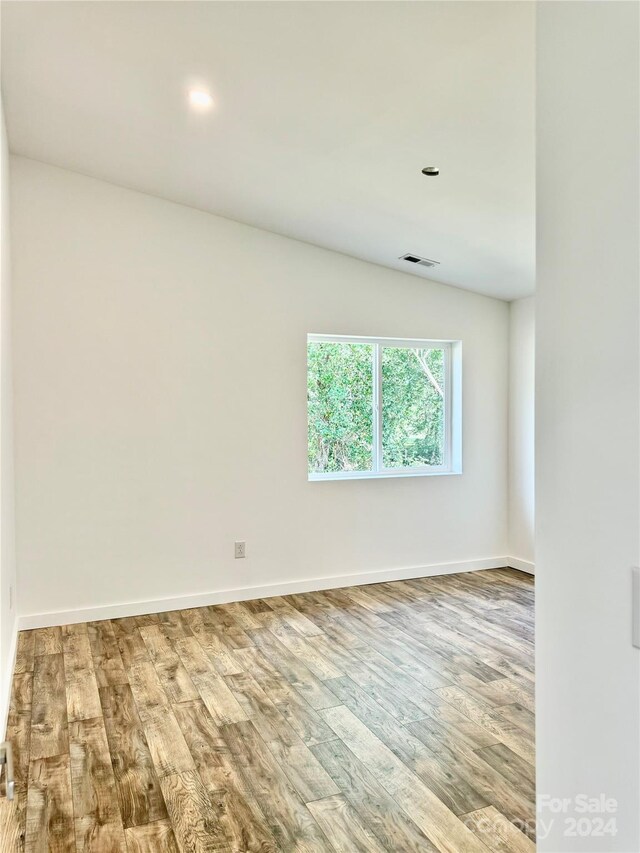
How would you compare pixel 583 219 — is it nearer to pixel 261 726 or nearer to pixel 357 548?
pixel 261 726

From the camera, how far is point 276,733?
2.49 meters

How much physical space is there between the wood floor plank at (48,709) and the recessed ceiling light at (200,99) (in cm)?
280

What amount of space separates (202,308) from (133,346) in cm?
55

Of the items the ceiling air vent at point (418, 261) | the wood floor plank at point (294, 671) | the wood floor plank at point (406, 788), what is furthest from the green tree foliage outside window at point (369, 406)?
the wood floor plank at point (406, 788)

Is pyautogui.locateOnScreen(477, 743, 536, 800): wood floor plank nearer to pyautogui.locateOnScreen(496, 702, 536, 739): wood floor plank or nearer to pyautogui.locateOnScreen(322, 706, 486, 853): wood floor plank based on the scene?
pyautogui.locateOnScreen(496, 702, 536, 739): wood floor plank

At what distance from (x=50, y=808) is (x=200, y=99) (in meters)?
2.85

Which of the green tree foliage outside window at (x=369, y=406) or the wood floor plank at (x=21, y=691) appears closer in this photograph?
the wood floor plank at (x=21, y=691)

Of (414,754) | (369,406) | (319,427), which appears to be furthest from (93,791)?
(369,406)

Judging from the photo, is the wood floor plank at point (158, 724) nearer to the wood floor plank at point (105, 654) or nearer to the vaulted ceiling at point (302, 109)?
the wood floor plank at point (105, 654)

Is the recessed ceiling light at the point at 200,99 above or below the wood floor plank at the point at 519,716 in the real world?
above

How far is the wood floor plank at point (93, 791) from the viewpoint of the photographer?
1853 millimetres

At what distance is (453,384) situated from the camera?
17.1ft

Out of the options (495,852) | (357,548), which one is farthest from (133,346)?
(495,852)

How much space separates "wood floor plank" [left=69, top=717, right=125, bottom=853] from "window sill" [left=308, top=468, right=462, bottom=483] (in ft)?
7.92
